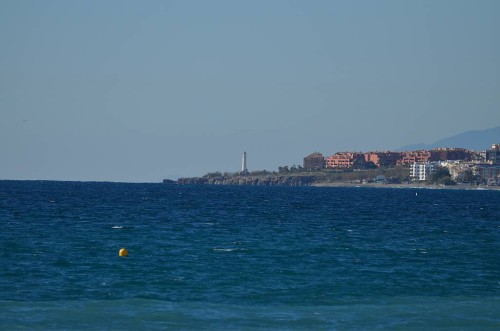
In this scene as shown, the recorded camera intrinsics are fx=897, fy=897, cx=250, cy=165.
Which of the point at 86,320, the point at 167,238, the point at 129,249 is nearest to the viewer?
the point at 86,320

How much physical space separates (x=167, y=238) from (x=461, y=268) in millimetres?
19731

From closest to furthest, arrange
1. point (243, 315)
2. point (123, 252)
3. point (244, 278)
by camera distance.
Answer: point (243, 315)
point (244, 278)
point (123, 252)

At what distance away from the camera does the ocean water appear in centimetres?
2878

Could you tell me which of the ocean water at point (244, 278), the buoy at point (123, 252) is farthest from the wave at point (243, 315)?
the buoy at point (123, 252)

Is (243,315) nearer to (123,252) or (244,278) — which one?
(244,278)

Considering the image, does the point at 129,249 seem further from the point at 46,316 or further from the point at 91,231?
the point at 46,316

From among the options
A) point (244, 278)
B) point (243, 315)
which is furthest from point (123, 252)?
point (243, 315)

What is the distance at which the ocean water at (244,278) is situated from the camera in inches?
1133

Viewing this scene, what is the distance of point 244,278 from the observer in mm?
37531

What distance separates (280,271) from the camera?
3991 centimetres

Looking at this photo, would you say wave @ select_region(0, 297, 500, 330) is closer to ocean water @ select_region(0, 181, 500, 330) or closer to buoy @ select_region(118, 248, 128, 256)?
ocean water @ select_region(0, 181, 500, 330)

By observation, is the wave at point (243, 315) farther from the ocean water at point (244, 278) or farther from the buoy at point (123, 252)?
the buoy at point (123, 252)

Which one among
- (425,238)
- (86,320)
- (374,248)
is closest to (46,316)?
(86,320)

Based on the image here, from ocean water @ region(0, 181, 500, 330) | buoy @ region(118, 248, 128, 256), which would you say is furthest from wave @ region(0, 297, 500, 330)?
buoy @ region(118, 248, 128, 256)
